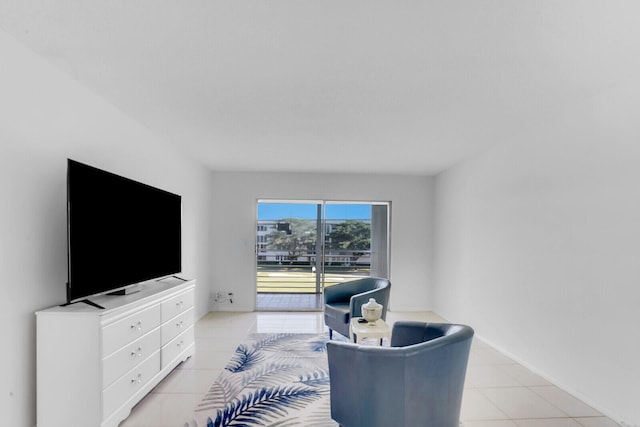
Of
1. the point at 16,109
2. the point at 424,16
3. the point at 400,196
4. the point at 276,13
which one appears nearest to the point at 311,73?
the point at 276,13

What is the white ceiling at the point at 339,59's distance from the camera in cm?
180

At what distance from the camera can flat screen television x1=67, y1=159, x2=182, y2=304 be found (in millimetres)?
2324

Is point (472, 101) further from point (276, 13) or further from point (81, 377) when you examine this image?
point (81, 377)

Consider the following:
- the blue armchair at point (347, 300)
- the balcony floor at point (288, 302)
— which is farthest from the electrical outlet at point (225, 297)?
the blue armchair at point (347, 300)

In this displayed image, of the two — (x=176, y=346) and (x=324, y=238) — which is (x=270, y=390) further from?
(x=324, y=238)

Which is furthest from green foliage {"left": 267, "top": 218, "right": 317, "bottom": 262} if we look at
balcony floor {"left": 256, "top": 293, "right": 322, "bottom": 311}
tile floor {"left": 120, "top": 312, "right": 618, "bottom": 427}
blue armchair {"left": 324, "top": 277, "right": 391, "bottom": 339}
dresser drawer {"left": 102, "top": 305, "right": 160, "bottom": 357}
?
dresser drawer {"left": 102, "top": 305, "right": 160, "bottom": 357}

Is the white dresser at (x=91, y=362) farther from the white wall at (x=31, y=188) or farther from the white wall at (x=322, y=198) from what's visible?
the white wall at (x=322, y=198)

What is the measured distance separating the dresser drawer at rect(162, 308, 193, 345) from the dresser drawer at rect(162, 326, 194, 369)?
1.9 inches

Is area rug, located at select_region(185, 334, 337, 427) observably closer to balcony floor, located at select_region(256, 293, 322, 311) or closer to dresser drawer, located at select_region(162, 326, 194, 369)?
dresser drawer, located at select_region(162, 326, 194, 369)

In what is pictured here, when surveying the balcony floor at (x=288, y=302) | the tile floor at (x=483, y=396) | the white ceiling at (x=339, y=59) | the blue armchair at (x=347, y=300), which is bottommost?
the balcony floor at (x=288, y=302)

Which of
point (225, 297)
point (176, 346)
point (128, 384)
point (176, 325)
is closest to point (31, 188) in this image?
point (128, 384)

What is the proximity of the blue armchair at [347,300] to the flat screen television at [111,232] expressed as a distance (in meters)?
2.04

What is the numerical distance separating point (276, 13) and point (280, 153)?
3049mm

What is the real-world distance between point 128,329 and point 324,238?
4.16m
